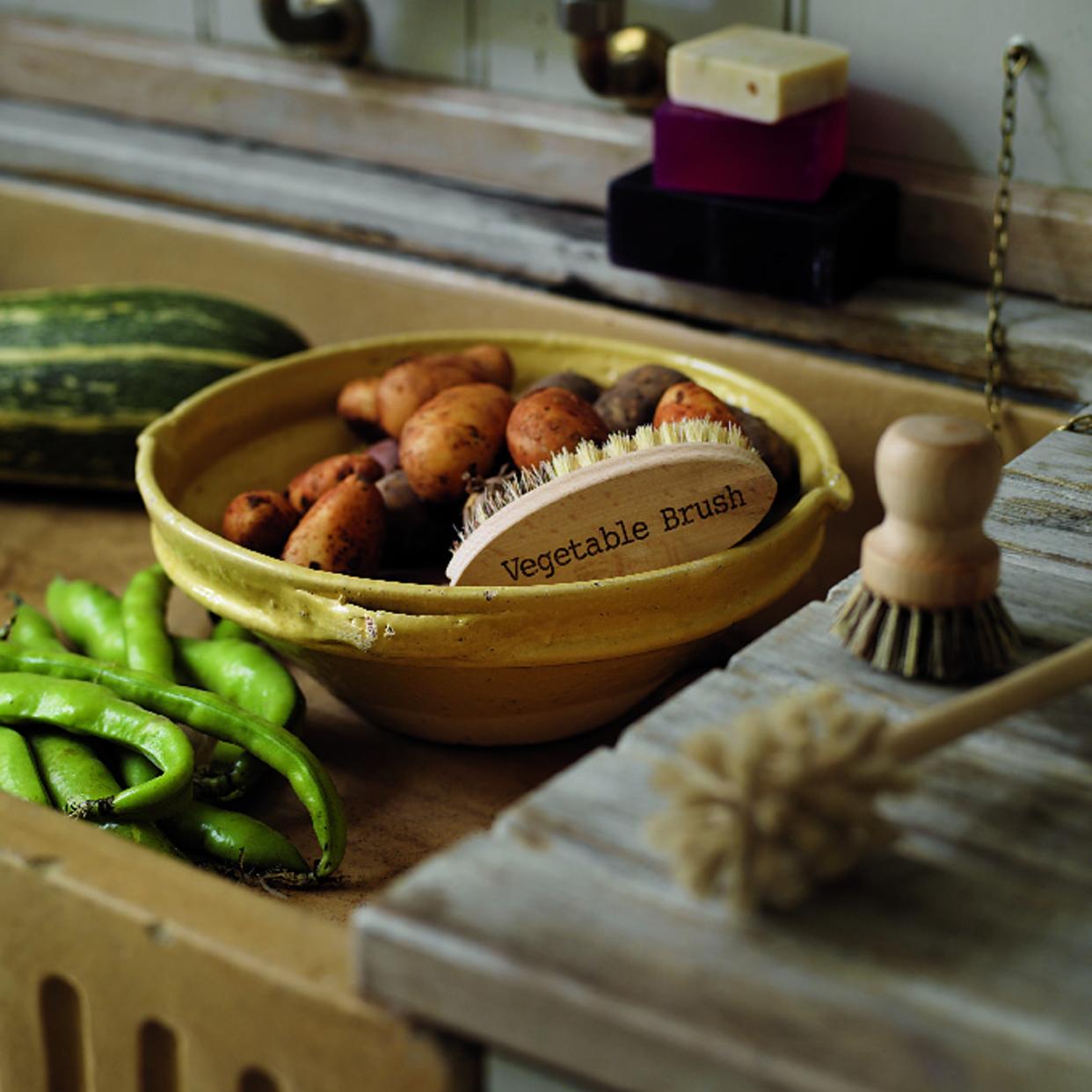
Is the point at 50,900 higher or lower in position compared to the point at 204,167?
lower

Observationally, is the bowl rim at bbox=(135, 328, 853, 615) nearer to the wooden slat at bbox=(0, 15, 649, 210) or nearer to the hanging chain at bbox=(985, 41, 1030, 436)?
the hanging chain at bbox=(985, 41, 1030, 436)

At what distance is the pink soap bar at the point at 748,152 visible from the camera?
0.96 meters

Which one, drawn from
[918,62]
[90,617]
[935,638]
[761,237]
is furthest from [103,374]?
[935,638]

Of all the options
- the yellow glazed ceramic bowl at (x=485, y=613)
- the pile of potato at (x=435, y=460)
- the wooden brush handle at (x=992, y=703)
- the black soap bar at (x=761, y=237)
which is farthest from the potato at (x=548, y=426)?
the wooden brush handle at (x=992, y=703)

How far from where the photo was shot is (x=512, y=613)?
70 cm

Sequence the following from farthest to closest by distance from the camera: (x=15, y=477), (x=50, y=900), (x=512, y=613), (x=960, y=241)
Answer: (x=15, y=477) → (x=960, y=241) → (x=512, y=613) → (x=50, y=900)

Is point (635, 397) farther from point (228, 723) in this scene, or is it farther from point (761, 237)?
point (228, 723)

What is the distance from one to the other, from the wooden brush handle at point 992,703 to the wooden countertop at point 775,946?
0.03 metres

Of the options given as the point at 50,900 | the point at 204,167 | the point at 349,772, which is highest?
the point at 204,167

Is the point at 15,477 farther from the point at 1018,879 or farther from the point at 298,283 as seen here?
the point at 1018,879

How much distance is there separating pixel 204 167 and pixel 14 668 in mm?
613

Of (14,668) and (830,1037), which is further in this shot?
(14,668)

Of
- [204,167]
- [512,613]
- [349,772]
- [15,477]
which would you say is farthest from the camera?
[204,167]

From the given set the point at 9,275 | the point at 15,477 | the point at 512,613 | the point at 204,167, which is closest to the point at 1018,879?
the point at 512,613
